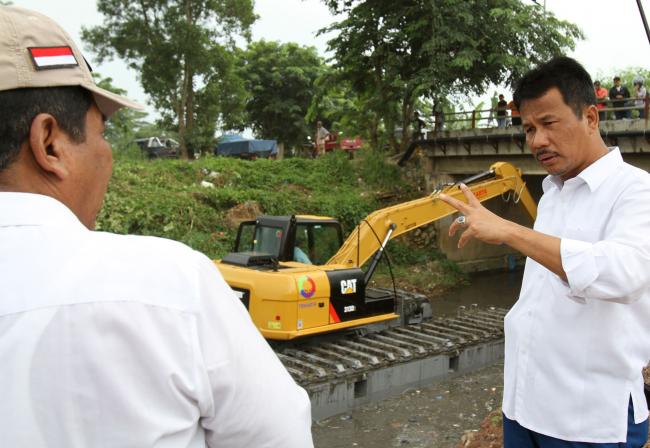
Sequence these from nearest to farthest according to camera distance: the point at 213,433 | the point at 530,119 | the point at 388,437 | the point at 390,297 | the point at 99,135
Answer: the point at 213,433 < the point at 99,135 < the point at 530,119 < the point at 388,437 < the point at 390,297

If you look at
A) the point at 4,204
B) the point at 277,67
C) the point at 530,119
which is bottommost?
the point at 4,204

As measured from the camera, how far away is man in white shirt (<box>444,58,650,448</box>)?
1909 mm

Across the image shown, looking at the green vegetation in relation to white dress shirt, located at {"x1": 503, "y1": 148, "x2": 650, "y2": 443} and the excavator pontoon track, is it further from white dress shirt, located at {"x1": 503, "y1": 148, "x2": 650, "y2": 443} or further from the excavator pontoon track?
white dress shirt, located at {"x1": 503, "y1": 148, "x2": 650, "y2": 443}

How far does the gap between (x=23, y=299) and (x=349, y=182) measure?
21.0m

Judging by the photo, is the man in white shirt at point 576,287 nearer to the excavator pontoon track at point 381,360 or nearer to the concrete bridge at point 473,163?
the excavator pontoon track at point 381,360

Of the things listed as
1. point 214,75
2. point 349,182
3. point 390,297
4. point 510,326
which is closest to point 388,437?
point 390,297

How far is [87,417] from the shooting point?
3.06 feet

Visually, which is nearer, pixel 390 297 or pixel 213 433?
pixel 213 433

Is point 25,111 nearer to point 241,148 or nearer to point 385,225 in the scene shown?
point 385,225

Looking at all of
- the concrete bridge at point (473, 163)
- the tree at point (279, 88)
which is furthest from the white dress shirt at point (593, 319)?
the tree at point (279, 88)

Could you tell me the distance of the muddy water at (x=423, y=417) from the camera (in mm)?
7266

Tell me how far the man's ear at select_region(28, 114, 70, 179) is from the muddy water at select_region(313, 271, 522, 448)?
6.61 m

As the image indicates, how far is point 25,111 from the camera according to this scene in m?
1.05

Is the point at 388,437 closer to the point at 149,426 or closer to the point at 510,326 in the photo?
the point at 510,326
